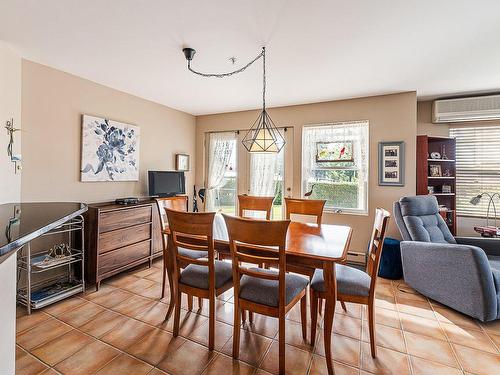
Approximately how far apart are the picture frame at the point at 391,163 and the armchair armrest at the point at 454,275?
1020mm

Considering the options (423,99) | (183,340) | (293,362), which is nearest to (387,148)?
(423,99)

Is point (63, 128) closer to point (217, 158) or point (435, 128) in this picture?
point (217, 158)

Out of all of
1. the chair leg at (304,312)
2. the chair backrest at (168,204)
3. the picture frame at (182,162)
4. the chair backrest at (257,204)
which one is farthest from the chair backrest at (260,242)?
the picture frame at (182,162)

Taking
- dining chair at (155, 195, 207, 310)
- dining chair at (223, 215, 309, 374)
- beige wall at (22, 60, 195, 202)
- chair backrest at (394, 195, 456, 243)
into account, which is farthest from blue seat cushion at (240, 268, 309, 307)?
beige wall at (22, 60, 195, 202)

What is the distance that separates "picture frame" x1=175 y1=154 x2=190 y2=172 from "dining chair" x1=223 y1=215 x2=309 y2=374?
3040 millimetres

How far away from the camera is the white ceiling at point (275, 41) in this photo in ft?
5.78

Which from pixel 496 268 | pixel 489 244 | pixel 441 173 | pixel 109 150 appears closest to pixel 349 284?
pixel 496 268

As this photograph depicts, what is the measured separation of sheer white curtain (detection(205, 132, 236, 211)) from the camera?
469 cm

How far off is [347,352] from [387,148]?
8.91 ft

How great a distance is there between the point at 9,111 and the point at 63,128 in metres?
0.52

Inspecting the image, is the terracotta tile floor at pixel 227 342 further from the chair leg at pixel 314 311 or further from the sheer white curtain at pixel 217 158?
the sheer white curtain at pixel 217 158

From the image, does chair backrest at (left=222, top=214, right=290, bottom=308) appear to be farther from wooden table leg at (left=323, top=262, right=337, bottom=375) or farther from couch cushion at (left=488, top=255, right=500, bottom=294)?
couch cushion at (left=488, top=255, right=500, bottom=294)

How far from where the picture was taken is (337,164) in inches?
153

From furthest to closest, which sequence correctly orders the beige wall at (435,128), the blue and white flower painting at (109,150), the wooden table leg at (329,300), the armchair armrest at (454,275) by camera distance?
1. the beige wall at (435,128)
2. the blue and white flower painting at (109,150)
3. the armchair armrest at (454,275)
4. the wooden table leg at (329,300)
